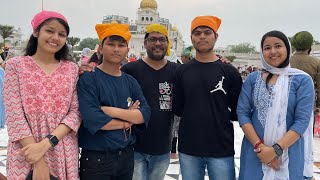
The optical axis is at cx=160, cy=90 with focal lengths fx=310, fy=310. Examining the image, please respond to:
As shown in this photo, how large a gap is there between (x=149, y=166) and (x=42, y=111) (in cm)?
100

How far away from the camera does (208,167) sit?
6.86 ft

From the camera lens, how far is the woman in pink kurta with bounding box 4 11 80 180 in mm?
1577

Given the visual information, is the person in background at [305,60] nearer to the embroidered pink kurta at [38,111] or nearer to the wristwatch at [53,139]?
the embroidered pink kurta at [38,111]

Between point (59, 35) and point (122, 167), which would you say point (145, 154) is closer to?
point (122, 167)

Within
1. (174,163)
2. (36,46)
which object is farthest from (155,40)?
(174,163)

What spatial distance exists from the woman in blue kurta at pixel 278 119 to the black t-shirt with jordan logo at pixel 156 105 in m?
0.56

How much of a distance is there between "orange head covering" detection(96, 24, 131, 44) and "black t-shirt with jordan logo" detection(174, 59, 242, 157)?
1.68 ft

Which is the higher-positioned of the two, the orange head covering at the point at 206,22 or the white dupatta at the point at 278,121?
the orange head covering at the point at 206,22

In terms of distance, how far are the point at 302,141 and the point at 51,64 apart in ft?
5.12

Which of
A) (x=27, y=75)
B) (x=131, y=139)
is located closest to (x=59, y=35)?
(x=27, y=75)

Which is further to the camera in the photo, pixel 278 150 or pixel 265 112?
pixel 265 112

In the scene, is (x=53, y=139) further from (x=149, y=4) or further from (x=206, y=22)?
(x=149, y=4)

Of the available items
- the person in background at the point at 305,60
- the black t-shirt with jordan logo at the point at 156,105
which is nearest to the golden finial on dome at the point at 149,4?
the person in background at the point at 305,60

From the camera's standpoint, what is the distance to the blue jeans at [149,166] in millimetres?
2277
